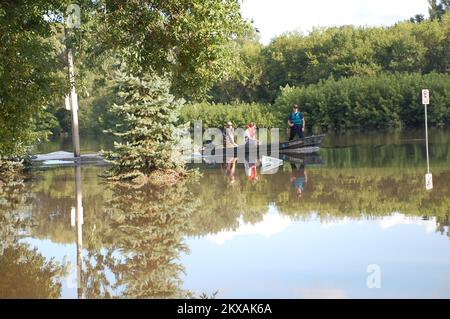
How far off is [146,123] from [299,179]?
4.55 m

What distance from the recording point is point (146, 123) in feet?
74.3

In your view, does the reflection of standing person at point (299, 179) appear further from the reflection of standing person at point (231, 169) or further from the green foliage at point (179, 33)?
the green foliage at point (179, 33)

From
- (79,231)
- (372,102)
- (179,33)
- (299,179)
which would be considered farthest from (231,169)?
(372,102)

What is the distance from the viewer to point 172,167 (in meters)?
23.5

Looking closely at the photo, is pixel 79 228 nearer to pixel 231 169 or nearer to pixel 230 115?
pixel 231 169

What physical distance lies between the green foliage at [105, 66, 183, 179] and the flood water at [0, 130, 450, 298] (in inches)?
46.4

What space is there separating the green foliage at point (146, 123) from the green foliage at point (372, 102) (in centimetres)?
3275

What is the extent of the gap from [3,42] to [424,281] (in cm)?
783

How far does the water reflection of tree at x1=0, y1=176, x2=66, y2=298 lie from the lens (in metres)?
9.65

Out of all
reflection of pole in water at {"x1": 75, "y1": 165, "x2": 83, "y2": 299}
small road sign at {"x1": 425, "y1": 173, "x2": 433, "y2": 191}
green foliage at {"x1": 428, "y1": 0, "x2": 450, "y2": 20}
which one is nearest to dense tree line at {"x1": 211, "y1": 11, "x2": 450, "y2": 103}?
green foliage at {"x1": 428, "y1": 0, "x2": 450, "y2": 20}

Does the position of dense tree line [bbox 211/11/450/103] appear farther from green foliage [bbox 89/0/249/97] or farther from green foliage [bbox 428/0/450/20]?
green foliage [bbox 89/0/249/97]

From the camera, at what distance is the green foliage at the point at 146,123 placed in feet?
74.5

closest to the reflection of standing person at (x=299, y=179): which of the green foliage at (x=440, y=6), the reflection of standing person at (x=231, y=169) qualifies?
the reflection of standing person at (x=231, y=169)
